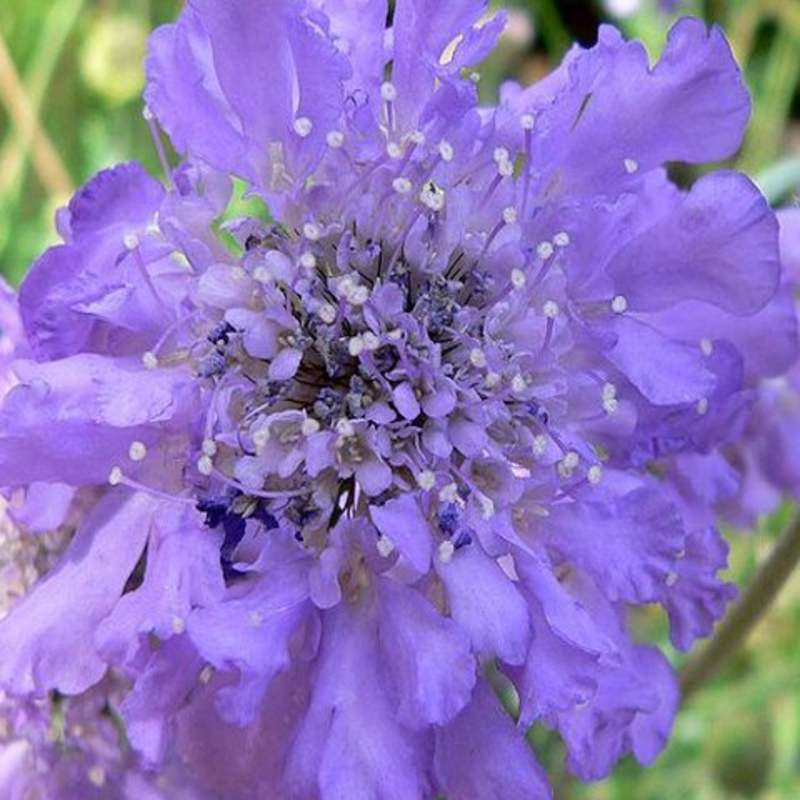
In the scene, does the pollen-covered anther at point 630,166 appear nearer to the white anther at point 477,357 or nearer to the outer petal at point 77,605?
the white anther at point 477,357

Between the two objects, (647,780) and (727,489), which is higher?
(727,489)

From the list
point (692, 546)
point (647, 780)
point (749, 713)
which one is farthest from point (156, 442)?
point (647, 780)

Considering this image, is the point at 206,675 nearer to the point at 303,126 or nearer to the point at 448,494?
the point at 448,494

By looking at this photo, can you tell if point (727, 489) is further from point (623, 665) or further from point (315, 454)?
point (315, 454)

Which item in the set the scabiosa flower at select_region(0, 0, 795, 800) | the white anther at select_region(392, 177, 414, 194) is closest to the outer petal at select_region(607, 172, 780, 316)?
the scabiosa flower at select_region(0, 0, 795, 800)


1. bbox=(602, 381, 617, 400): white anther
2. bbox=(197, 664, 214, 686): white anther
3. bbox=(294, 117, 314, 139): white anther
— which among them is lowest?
bbox=(197, 664, 214, 686): white anther

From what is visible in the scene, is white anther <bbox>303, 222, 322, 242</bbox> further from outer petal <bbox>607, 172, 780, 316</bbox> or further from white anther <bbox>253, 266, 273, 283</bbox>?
outer petal <bbox>607, 172, 780, 316</bbox>

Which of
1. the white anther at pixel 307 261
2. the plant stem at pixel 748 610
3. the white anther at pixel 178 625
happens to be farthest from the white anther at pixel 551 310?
the plant stem at pixel 748 610

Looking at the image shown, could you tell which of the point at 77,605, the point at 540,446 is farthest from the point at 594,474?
the point at 77,605
